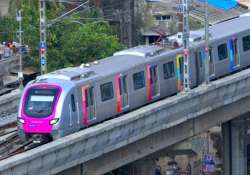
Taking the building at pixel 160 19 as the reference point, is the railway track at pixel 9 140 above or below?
above

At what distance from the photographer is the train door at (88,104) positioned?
4200 centimetres

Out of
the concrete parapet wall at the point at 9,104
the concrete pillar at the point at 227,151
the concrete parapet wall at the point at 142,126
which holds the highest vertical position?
the concrete parapet wall at the point at 142,126

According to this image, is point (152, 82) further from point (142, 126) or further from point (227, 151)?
point (227, 151)

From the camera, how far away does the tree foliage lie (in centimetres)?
6247

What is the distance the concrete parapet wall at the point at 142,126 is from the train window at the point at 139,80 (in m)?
1.02

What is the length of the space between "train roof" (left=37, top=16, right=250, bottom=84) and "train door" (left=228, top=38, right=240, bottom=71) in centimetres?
37

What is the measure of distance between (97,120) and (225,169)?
49.1 feet

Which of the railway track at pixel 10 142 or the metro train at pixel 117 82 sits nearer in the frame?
the railway track at pixel 10 142

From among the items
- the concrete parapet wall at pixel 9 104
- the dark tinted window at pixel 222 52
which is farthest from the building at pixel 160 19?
the concrete parapet wall at pixel 9 104

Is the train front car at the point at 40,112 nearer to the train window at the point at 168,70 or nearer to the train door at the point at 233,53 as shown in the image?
the train window at the point at 168,70

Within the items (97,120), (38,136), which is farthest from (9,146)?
(97,120)

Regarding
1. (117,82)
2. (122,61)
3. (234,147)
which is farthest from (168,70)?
(234,147)

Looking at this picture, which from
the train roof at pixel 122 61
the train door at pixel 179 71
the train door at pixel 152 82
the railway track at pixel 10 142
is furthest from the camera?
the train door at pixel 179 71

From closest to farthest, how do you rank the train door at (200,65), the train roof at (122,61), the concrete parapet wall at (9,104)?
the train roof at (122,61)
the train door at (200,65)
the concrete parapet wall at (9,104)
